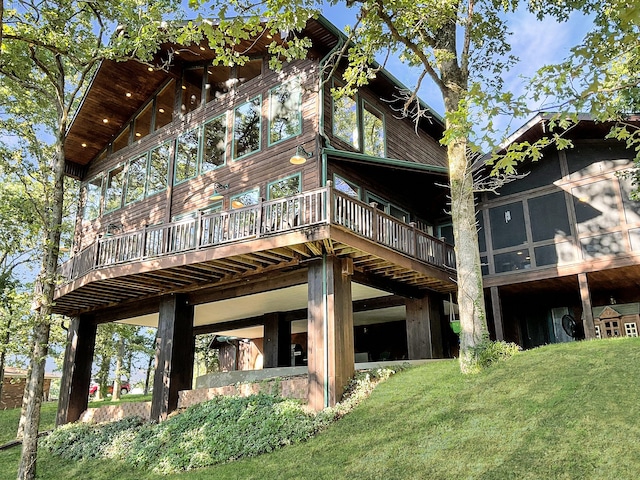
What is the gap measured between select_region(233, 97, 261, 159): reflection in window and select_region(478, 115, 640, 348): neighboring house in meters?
7.24

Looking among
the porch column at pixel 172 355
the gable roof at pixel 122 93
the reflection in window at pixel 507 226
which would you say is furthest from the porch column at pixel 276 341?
the gable roof at pixel 122 93

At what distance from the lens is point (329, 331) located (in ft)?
35.9

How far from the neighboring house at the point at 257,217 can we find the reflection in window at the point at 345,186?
0.26ft

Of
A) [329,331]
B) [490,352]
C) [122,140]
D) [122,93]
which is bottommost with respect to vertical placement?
[490,352]

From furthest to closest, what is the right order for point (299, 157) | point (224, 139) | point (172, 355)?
point (224, 139)
point (172, 355)
point (299, 157)

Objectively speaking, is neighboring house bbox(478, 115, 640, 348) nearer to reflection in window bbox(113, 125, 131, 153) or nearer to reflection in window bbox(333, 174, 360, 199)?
reflection in window bbox(333, 174, 360, 199)

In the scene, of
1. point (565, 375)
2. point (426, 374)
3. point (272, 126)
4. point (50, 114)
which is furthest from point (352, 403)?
point (50, 114)

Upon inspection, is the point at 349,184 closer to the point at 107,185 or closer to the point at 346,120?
the point at 346,120

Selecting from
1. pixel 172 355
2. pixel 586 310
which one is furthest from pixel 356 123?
pixel 172 355

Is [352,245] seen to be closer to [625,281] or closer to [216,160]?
[216,160]

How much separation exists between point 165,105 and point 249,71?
430 cm

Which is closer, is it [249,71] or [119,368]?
[249,71]

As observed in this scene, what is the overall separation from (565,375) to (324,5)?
28.7 ft

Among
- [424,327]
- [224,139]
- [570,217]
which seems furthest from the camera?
[224,139]
